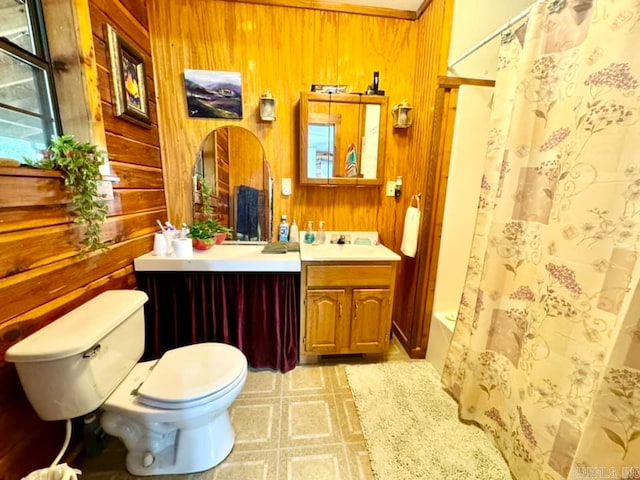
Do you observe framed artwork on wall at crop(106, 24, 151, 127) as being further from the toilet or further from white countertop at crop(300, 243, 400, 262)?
white countertop at crop(300, 243, 400, 262)

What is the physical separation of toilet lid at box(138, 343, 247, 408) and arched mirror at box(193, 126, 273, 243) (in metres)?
0.94

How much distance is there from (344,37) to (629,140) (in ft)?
5.88

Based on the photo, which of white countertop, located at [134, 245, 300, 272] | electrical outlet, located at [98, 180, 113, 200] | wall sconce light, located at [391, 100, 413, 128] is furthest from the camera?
wall sconce light, located at [391, 100, 413, 128]

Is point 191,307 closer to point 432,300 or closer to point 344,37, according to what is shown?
point 432,300

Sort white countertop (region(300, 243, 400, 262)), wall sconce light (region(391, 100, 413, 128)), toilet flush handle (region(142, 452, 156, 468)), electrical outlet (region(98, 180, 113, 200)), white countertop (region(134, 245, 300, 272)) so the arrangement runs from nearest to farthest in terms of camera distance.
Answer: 1. toilet flush handle (region(142, 452, 156, 468))
2. electrical outlet (region(98, 180, 113, 200))
3. white countertop (region(134, 245, 300, 272))
4. white countertop (region(300, 243, 400, 262))
5. wall sconce light (region(391, 100, 413, 128))

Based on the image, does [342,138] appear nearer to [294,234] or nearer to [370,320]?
[294,234]

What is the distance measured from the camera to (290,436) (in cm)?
138

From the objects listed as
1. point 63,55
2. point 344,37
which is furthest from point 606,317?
point 63,55

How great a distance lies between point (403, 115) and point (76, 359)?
2.24 metres

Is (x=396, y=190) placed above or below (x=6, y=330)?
above

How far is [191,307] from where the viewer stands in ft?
5.65

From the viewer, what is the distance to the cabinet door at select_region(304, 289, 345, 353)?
178 cm

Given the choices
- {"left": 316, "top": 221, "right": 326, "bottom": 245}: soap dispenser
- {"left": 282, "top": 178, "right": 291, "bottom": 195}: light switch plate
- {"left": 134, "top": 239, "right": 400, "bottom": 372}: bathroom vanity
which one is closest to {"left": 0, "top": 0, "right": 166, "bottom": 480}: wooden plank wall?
{"left": 134, "top": 239, "right": 400, "bottom": 372}: bathroom vanity

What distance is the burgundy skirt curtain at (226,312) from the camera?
171cm
